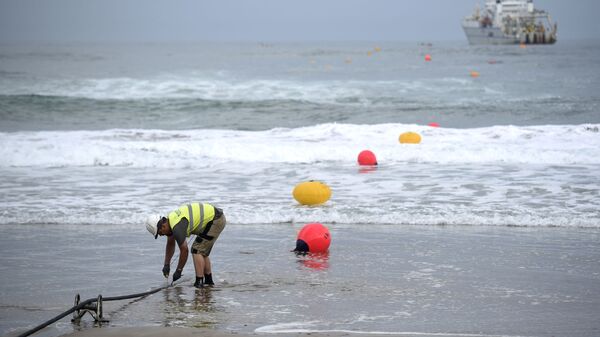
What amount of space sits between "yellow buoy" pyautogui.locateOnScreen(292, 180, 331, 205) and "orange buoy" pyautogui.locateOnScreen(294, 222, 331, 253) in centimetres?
280

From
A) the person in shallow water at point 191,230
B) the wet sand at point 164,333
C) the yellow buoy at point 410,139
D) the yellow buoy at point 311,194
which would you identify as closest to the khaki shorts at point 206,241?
the person in shallow water at point 191,230

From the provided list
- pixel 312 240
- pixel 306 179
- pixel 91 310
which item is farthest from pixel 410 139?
pixel 91 310

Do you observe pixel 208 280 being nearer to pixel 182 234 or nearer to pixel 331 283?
pixel 182 234

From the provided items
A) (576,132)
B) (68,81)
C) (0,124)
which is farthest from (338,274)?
(68,81)

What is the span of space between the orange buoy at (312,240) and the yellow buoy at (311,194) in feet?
9.20

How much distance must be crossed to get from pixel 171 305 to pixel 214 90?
37.2 metres

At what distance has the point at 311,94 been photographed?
41.7 meters

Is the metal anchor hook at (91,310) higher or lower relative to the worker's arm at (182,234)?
lower

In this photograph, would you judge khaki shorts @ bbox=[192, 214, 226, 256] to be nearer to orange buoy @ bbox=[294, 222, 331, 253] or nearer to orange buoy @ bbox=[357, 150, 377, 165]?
orange buoy @ bbox=[294, 222, 331, 253]

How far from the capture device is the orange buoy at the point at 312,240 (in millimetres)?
9469

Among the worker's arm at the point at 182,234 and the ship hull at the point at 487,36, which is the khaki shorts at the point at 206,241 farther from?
the ship hull at the point at 487,36

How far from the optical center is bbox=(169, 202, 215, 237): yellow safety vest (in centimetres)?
747

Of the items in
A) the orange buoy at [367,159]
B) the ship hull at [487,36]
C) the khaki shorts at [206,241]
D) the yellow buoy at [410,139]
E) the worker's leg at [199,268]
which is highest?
the ship hull at [487,36]

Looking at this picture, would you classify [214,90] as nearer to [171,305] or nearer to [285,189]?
[285,189]
